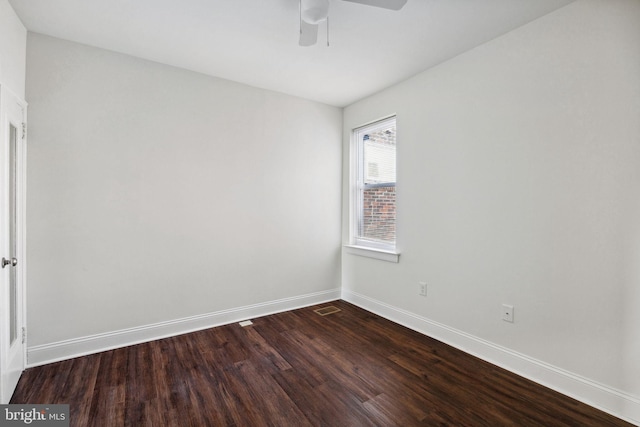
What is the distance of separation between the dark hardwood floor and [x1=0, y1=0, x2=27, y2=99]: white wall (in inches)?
80.3

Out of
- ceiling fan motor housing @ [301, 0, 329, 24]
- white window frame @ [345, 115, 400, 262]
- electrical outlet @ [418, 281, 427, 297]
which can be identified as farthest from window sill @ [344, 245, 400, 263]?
ceiling fan motor housing @ [301, 0, 329, 24]

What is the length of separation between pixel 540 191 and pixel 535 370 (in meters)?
1.28

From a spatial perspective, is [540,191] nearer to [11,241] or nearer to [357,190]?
[357,190]

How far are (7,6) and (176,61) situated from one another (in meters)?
1.08

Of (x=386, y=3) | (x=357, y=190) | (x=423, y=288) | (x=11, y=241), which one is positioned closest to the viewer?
(x=386, y=3)

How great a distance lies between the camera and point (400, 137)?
3.20 metres

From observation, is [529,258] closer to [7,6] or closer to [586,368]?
[586,368]

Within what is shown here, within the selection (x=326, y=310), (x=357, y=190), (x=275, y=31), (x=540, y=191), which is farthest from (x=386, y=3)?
(x=326, y=310)

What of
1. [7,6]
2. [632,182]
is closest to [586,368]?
[632,182]

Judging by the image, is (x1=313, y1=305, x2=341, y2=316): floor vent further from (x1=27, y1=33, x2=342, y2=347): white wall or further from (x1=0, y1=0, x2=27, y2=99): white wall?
(x1=0, y1=0, x2=27, y2=99): white wall

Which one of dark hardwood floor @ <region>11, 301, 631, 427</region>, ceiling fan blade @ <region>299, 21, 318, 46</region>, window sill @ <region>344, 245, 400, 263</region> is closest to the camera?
dark hardwood floor @ <region>11, 301, 631, 427</region>

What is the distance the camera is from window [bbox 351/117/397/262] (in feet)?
11.3

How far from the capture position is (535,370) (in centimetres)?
215

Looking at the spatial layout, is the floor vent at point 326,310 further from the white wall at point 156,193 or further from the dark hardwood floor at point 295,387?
the dark hardwood floor at point 295,387
